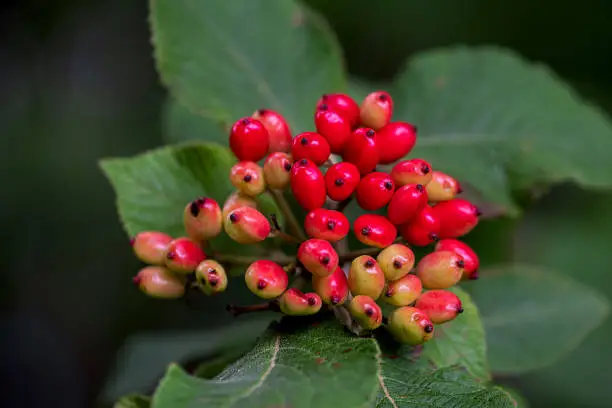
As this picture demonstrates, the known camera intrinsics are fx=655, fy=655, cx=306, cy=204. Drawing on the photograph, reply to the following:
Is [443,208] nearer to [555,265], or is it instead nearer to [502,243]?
[502,243]

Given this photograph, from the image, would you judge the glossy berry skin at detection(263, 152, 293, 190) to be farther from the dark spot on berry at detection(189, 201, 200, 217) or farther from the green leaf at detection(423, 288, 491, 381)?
the green leaf at detection(423, 288, 491, 381)

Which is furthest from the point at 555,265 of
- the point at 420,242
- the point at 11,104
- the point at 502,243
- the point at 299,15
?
the point at 11,104

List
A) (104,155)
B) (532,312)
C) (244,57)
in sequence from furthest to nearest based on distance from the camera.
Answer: (104,155), (532,312), (244,57)

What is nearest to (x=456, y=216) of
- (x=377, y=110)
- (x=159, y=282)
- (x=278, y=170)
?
(x=377, y=110)

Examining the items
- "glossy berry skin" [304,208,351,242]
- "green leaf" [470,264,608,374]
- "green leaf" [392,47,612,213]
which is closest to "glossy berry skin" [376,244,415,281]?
"glossy berry skin" [304,208,351,242]

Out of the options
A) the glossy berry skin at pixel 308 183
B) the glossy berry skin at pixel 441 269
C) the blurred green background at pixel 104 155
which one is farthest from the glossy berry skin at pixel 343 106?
the blurred green background at pixel 104 155

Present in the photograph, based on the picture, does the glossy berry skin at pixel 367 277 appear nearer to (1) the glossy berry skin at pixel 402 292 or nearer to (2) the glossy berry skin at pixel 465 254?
(1) the glossy berry skin at pixel 402 292

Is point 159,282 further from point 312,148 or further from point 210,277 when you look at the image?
point 312,148
